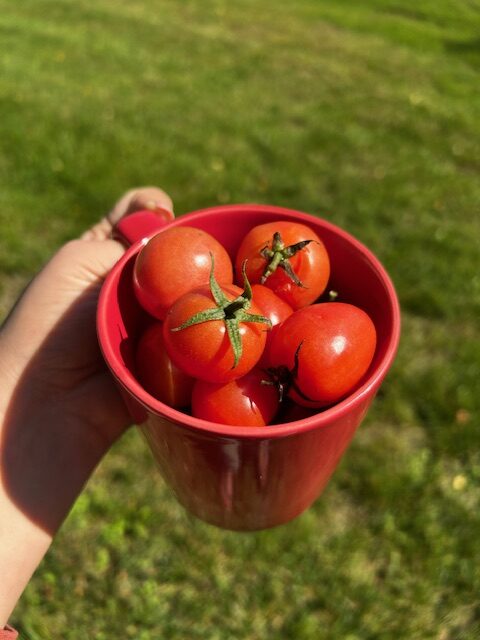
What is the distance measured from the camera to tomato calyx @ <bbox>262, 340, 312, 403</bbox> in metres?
1.14

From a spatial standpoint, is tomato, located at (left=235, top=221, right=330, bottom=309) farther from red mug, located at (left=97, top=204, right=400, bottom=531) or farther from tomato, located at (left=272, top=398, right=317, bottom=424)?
tomato, located at (left=272, top=398, right=317, bottom=424)

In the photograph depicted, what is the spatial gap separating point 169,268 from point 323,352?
1.16 feet

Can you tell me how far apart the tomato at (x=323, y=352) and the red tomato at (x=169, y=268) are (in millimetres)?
214

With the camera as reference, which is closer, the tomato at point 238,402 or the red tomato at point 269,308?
the tomato at point 238,402

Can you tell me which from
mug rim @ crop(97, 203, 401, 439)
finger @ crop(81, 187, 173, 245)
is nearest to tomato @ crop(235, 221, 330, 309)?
mug rim @ crop(97, 203, 401, 439)

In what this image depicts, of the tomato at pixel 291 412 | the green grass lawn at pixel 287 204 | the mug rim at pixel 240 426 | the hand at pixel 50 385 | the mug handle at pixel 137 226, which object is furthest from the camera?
the green grass lawn at pixel 287 204

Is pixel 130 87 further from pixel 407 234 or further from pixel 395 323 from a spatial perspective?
pixel 395 323

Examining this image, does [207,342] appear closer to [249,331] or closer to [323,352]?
[249,331]

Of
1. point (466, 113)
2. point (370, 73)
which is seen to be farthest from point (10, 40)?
point (466, 113)

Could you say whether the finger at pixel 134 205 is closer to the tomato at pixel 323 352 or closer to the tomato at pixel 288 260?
the tomato at pixel 288 260

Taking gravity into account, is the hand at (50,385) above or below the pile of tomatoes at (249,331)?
below

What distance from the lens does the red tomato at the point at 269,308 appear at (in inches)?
49.4

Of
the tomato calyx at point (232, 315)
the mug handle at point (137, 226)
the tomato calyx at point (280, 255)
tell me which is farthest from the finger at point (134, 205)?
the tomato calyx at point (232, 315)

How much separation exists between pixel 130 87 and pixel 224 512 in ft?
14.7
